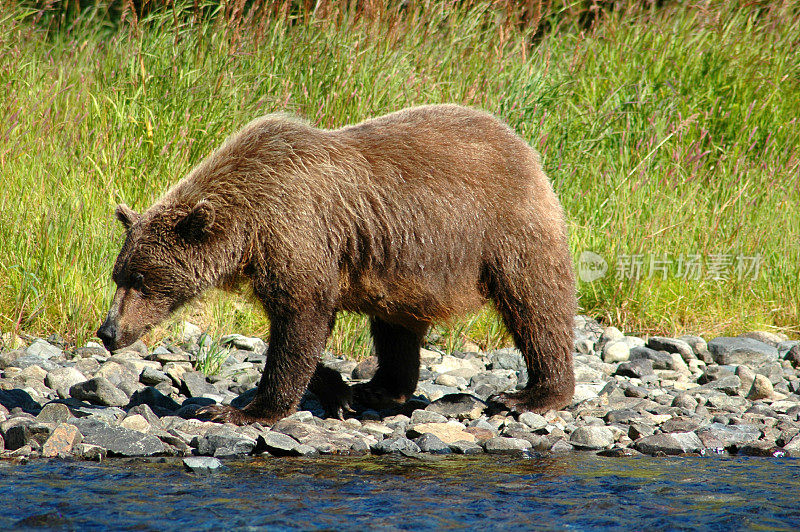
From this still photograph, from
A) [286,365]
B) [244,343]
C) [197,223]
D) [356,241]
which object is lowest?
Answer: [244,343]

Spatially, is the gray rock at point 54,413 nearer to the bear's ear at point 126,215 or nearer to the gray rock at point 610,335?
the bear's ear at point 126,215

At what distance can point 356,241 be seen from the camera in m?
5.00

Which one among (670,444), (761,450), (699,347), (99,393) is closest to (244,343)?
(99,393)

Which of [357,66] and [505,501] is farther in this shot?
[357,66]

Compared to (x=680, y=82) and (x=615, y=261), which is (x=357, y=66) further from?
(x=680, y=82)

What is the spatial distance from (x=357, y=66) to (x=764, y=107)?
434 centimetres

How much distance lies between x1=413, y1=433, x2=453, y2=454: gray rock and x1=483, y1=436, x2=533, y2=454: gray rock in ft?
0.67

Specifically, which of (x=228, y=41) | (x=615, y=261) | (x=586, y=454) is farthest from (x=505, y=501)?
(x=228, y=41)

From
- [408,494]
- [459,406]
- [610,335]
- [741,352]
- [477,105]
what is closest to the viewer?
[408,494]

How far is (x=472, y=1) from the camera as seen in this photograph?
960 centimetres

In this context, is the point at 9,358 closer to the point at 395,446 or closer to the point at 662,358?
the point at 395,446

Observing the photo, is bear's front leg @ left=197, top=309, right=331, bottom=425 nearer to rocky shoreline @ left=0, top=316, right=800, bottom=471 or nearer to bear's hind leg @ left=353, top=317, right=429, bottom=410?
rocky shoreline @ left=0, top=316, right=800, bottom=471

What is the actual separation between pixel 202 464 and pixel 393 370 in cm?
166

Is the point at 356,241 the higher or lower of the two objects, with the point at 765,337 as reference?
higher
